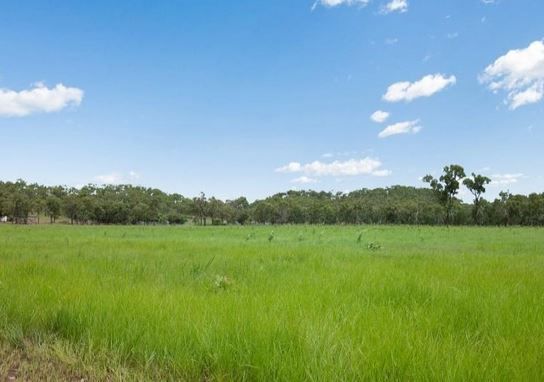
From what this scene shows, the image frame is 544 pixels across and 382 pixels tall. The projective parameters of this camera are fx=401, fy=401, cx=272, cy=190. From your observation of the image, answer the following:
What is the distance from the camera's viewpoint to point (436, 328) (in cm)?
420

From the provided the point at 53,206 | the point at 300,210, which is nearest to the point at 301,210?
the point at 300,210

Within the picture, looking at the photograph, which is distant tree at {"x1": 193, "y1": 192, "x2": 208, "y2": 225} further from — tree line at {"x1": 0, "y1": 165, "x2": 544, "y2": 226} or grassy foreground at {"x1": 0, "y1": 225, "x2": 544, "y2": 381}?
grassy foreground at {"x1": 0, "y1": 225, "x2": 544, "y2": 381}

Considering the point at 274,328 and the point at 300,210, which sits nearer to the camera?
the point at 274,328

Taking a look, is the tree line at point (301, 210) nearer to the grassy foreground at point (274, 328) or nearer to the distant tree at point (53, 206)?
the distant tree at point (53, 206)

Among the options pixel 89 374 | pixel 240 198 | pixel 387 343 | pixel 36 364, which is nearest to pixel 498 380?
pixel 387 343

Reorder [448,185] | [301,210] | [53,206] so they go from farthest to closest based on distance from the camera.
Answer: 1. [301,210]
2. [53,206]
3. [448,185]

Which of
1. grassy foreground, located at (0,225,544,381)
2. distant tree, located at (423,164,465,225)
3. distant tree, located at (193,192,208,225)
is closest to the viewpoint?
grassy foreground, located at (0,225,544,381)

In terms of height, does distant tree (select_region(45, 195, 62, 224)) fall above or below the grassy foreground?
above

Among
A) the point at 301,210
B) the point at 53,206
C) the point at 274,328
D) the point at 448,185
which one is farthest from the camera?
the point at 301,210

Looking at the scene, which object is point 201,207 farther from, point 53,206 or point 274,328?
point 274,328

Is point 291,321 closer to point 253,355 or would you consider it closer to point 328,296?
point 253,355

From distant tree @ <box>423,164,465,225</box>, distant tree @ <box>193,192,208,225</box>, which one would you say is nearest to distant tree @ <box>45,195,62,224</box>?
distant tree @ <box>193,192,208,225</box>

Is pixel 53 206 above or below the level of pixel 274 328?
above

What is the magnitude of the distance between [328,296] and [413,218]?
115m
